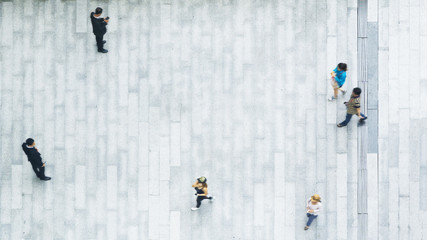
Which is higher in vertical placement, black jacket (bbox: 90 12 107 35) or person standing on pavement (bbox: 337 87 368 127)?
black jacket (bbox: 90 12 107 35)

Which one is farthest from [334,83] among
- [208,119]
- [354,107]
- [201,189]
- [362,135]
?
[201,189]

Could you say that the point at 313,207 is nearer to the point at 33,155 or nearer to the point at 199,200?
the point at 199,200

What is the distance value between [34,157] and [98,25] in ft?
12.2

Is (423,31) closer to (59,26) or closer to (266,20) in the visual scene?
(266,20)

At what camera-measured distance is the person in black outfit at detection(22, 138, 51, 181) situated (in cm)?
1114

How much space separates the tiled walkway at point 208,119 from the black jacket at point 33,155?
32.9 inches

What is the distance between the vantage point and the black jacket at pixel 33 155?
11.2 meters

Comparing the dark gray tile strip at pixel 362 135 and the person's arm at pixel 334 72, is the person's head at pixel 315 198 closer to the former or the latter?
the dark gray tile strip at pixel 362 135

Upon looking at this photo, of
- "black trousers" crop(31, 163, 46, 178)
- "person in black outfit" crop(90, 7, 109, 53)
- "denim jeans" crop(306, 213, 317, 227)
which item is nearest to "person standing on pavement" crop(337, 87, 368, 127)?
"denim jeans" crop(306, 213, 317, 227)

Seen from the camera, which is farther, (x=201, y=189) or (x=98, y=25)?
(x=98, y=25)

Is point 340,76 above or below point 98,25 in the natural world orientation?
below

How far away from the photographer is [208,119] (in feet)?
40.7

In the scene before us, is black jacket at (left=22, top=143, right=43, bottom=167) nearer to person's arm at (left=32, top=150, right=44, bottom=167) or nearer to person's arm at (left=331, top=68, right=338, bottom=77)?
person's arm at (left=32, top=150, right=44, bottom=167)

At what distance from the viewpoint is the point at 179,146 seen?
1234cm
